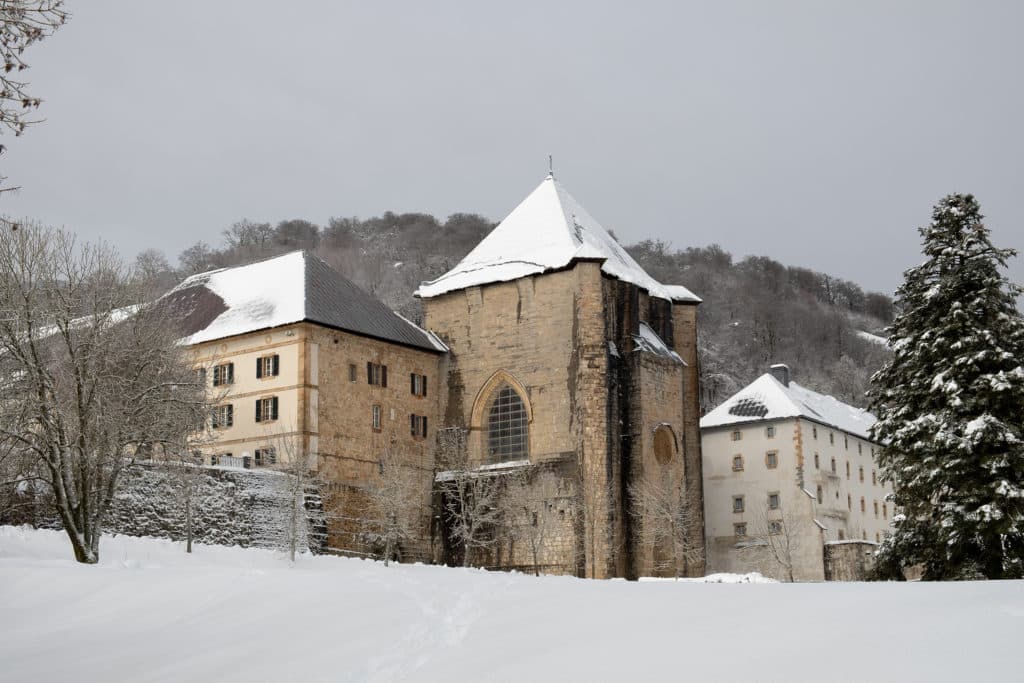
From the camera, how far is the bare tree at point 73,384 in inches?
1079

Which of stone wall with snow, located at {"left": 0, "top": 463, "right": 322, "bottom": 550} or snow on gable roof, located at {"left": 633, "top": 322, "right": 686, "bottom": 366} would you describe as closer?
stone wall with snow, located at {"left": 0, "top": 463, "right": 322, "bottom": 550}

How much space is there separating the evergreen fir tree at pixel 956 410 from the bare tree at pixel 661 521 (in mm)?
13029

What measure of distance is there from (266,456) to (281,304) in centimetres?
575

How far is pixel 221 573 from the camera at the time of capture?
81.3 feet

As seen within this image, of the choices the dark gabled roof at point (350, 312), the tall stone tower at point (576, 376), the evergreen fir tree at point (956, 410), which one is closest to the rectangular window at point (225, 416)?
the dark gabled roof at point (350, 312)

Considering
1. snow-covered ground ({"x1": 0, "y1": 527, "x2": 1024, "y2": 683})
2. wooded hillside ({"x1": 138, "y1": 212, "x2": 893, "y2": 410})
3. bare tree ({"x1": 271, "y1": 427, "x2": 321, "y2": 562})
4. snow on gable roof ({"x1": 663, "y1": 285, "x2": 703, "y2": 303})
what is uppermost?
wooded hillside ({"x1": 138, "y1": 212, "x2": 893, "y2": 410})

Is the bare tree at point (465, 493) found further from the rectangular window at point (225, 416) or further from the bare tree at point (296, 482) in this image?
the rectangular window at point (225, 416)

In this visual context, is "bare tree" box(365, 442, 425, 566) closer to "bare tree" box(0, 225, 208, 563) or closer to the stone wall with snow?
the stone wall with snow

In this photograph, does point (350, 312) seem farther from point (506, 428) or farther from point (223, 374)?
point (506, 428)

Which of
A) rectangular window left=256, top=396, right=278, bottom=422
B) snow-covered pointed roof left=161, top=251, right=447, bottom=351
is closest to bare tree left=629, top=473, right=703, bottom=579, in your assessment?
snow-covered pointed roof left=161, top=251, right=447, bottom=351

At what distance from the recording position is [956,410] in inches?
1144

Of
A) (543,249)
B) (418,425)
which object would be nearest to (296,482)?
(418,425)

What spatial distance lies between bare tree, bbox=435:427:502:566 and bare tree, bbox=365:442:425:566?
1.07 meters

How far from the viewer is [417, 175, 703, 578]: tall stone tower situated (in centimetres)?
4306
